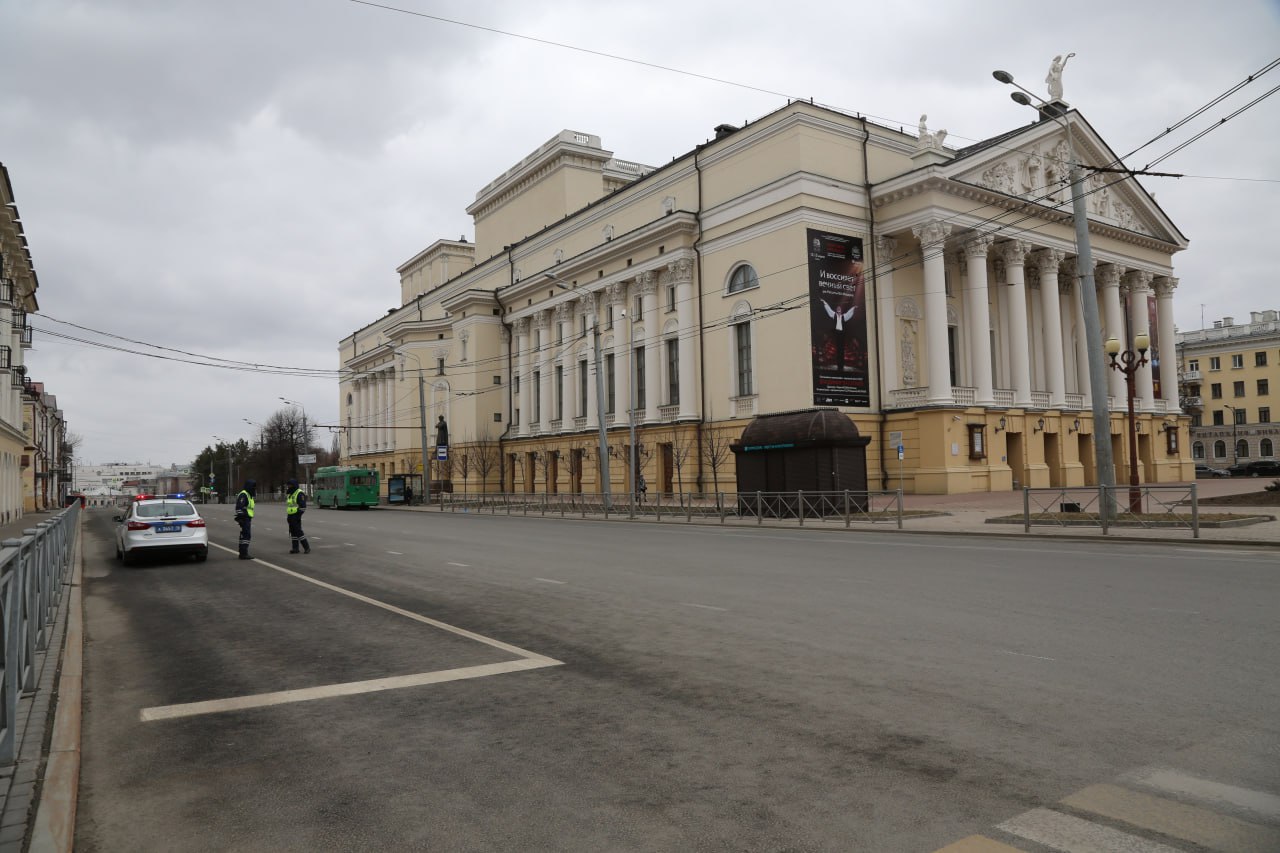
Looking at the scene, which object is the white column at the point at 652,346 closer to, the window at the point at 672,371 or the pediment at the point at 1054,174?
the window at the point at 672,371

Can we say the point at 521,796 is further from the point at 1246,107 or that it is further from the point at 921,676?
the point at 1246,107

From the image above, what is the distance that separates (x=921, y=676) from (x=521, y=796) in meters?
3.41

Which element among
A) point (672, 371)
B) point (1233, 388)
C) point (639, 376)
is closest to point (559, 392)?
point (639, 376)

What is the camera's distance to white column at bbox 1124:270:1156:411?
5094 centimetres

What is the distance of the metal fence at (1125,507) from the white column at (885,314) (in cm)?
2069

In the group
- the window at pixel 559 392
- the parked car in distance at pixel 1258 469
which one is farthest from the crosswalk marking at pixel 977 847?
the parked car in distance at pixel 1258 469

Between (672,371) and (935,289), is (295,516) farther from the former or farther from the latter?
(672,371)

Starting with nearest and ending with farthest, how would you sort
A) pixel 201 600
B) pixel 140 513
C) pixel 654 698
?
1. pixel 654 698
2. pixel 201 600
3. pixel 140 513

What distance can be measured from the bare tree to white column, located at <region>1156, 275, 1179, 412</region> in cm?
2971

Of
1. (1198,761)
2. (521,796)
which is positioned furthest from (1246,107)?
(521,796)

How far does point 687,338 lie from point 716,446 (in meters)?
6.96

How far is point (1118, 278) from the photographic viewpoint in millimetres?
50500

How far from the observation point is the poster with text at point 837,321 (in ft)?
130

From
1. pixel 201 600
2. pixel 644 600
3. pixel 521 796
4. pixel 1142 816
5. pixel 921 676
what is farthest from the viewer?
pixel 201 600
